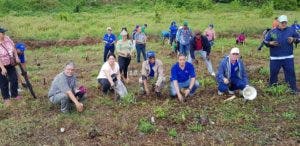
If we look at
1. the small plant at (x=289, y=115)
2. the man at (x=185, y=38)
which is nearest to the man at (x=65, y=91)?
the small plant at (x=289, y=115)

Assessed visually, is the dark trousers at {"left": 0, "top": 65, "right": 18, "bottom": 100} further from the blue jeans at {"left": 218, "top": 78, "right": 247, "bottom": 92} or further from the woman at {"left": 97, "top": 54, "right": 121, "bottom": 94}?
the blue jeans at {"left": 218, "top": 78, "right": 247, "bottom": 92}

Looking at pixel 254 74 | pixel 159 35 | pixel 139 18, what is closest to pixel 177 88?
pixel 254 74

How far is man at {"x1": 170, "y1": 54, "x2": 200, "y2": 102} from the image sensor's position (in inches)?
417

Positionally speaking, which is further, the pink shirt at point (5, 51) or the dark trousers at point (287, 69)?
the dark trousers at point (287, 69)

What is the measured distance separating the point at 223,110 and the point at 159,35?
54.4 ft

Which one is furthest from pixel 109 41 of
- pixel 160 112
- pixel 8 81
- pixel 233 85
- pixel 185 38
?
pixel 160 112

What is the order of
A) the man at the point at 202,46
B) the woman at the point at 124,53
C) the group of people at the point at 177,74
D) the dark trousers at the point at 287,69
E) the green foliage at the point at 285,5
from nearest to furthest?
the group of people at the point at 177,74 < the dark trousers at the point at 287,69 < the woman at the point at 124,53 < the man at the point at 202,46 < the green foliage at the point at 285,5

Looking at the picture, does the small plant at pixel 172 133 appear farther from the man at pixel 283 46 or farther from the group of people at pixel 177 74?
the man at pixel 283 46

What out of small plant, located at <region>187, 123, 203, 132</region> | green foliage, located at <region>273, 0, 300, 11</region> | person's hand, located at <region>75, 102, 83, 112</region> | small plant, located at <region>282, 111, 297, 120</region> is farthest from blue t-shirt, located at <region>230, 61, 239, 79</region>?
green foliage, located at <region>273, 0, 300, 11</region>

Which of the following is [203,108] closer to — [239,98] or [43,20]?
[239,98]

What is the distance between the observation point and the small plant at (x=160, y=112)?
9.61m

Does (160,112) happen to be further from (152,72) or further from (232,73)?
(232,73)

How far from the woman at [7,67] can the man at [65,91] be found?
1.23 m

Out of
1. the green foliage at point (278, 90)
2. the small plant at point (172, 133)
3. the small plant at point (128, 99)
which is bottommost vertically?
the small plant at point (172, 133)
